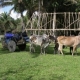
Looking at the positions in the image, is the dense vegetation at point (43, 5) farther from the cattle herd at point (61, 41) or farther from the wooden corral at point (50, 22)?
the cattle herd at point (61, 41)

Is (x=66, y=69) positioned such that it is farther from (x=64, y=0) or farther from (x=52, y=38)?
(x=64, y=0)

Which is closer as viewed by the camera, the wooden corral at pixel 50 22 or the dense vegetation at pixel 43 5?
the wooden corral at pixel 50 22

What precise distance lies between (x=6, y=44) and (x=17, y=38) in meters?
1.12

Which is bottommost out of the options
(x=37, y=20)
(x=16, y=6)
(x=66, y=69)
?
(x=66, y=69)

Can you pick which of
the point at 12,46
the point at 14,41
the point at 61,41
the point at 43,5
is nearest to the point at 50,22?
the point at 43,5

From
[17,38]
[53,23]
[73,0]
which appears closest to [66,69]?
[17,38]

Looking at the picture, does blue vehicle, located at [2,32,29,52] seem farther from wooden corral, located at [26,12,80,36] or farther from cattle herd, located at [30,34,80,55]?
wooden corral, located at [26,12,80,36]

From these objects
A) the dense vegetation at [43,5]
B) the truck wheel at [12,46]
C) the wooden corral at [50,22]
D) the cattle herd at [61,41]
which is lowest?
the truck wheel at [12,46]

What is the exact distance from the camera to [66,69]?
31.1 ft

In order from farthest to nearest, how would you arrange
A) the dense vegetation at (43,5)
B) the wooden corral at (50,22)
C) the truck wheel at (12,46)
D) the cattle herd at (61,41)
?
the dense vegetation at (43,5) < the wooden corral at (50,22) < the truck wheel at (12,46) < the cattle herd at (61,41)

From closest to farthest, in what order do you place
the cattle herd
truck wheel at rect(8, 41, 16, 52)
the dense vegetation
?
the cattle herd, truck wheel at rect(8, 41, 16, 52), the dense vegetation

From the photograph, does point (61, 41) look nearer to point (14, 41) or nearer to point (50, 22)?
point (14, 41)

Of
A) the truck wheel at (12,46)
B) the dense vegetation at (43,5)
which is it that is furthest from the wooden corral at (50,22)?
the truck wheel at (12,46)

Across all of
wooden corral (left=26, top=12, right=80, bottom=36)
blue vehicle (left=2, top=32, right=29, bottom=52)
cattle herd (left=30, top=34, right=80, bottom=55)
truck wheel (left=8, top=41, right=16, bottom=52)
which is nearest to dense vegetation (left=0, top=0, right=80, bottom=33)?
wooden corral (left=26, top=12, right=80, bottom=36)
